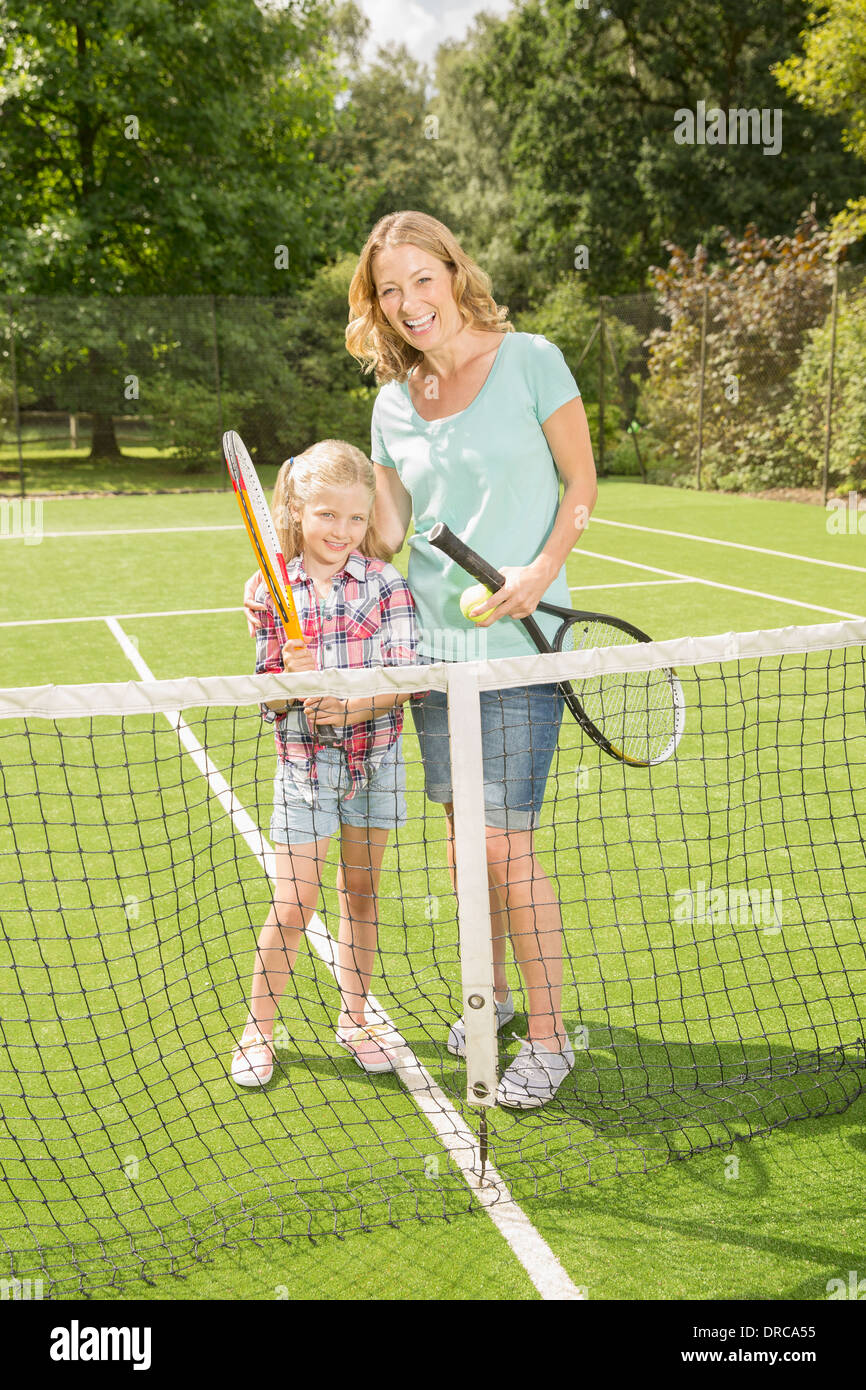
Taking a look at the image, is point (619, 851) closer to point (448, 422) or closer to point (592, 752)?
point (592, 752)

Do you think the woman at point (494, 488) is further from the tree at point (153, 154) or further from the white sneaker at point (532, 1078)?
the tree at point (153, 154)

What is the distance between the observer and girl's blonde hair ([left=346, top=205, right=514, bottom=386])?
2.94 meters

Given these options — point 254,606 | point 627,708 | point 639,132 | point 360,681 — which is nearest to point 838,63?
point 639,132

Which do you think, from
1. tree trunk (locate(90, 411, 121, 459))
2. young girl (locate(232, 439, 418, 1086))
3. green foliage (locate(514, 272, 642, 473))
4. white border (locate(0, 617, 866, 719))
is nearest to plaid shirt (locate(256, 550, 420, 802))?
young girl (locate(232, 439, 418, 1086))

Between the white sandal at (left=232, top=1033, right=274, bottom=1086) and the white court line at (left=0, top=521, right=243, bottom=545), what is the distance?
1238 centimetres

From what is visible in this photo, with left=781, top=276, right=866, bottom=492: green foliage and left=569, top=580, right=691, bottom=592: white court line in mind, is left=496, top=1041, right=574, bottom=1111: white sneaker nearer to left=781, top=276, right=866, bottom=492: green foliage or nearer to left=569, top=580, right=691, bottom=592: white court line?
left=569, top=580, right=691, bottom=592: white court line

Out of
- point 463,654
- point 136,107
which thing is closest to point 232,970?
point 463,654

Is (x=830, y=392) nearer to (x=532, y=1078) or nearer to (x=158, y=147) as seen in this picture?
(x=532, y=1078)

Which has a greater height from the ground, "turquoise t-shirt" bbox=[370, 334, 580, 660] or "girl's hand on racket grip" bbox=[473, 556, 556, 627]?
"turquoise t-shirt" bbox=[370, 334, 580, 660]

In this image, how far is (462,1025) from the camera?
3.38m

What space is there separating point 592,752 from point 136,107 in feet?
73.7

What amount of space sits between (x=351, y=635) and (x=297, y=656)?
257mm

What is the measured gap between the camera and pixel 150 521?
16688 millimetres

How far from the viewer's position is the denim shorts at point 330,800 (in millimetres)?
3170
